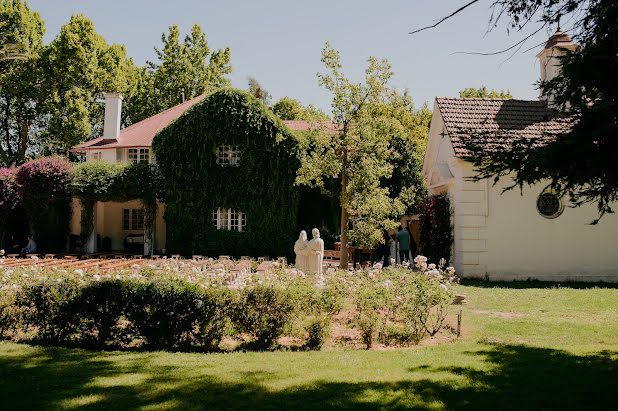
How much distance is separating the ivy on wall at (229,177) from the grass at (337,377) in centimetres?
1579

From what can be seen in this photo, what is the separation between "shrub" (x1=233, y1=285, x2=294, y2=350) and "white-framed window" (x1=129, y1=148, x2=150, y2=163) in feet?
68.8

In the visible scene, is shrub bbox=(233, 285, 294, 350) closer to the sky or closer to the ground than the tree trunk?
closer to the ground

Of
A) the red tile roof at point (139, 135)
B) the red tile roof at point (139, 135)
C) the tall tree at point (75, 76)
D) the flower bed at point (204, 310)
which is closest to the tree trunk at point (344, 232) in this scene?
the red tile roof at point (139, 135)

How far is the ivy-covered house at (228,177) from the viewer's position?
23.6 metres

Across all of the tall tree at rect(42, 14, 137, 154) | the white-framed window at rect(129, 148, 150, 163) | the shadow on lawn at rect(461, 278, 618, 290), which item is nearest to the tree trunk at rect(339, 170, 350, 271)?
the shadow on lawn at rect(461, 278, 618, 290)

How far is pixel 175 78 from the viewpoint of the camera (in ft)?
138

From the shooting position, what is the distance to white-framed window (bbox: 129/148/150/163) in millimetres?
26719

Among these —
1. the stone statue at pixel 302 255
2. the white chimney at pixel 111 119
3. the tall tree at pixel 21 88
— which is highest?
the tall tree at pixel 21 88

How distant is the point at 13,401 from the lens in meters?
5.10

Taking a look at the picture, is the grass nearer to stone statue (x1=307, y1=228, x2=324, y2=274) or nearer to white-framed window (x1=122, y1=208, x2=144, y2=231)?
stone statue (x1=307, y1=228, x2=324, y2=274)

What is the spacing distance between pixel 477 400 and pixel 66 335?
642 cm

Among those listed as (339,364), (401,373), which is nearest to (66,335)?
(339,364)

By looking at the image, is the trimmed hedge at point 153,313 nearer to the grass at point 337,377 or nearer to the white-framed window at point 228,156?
the grass at point 337,377

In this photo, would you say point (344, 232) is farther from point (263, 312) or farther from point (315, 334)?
point (263, 312)
